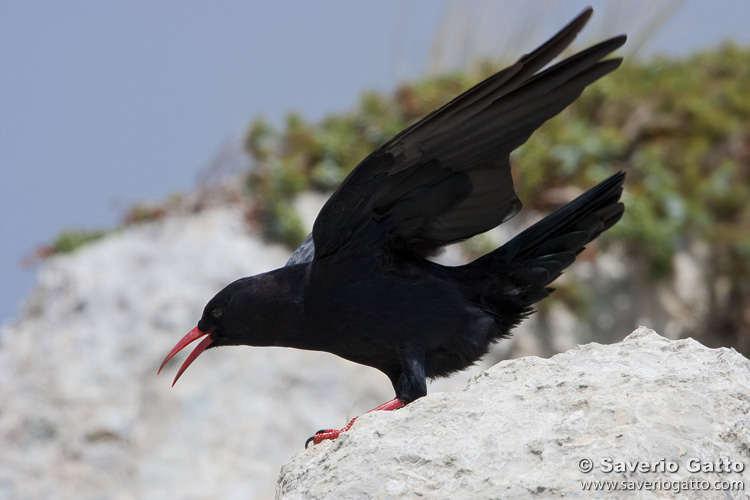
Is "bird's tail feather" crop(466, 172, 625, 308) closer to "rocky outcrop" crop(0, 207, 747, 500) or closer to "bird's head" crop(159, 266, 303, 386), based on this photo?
"bird's head" crop(159, 266, 303, 386)

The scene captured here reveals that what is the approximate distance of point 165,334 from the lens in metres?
7.94

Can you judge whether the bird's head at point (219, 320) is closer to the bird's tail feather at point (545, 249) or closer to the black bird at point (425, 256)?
the black bird at point (425, 256)

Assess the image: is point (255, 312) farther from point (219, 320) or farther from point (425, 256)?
point (425, 256)

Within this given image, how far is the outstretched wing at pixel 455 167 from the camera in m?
3.41

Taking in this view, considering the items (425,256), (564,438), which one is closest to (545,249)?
(425,256)

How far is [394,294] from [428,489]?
54.8 inches

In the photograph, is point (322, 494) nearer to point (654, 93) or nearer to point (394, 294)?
point (394, 294)

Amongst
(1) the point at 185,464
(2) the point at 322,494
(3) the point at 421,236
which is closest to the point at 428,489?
(2) the point at 322,494

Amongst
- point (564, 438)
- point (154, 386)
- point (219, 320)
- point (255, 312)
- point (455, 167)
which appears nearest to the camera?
point (564, 438)

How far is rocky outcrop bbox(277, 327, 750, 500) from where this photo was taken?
8.81 ft

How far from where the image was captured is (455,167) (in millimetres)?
3805

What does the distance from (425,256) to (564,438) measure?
1616mm

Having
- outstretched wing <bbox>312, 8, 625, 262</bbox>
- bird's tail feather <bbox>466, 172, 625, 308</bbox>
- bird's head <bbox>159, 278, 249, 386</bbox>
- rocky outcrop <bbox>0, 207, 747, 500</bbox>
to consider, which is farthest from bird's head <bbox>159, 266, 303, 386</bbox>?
rocky outcrop <bbox>0, 207, 747, 500</bbox>

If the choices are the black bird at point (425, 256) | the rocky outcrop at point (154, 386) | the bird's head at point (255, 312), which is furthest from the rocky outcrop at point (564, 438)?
the rocky outcrop at point (154, 386)
